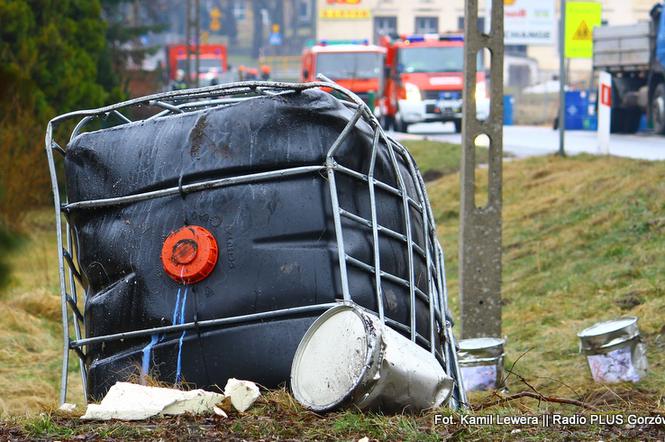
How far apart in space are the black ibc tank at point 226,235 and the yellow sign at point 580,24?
26.8 metres

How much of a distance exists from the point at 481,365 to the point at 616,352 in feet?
2.74

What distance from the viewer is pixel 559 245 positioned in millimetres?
13453

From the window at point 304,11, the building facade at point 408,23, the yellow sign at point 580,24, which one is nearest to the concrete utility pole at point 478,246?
the yellow sign at point 580,24

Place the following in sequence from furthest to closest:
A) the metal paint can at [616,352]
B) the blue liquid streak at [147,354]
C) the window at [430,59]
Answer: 1. the window at [430,59]
2. the metal paint can at [616,352]
3. the blue liquid streak at [147,354]

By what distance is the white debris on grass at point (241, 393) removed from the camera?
4.74m

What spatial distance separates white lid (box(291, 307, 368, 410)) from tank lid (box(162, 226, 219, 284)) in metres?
0.59

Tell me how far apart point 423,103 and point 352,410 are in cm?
3261

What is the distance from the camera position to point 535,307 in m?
11.0

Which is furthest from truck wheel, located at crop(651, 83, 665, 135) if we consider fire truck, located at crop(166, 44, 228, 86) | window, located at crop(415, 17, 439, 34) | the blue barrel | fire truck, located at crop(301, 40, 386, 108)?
window, located at crop(415, 17, 439, 34)

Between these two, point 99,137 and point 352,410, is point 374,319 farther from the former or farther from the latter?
point 99,137

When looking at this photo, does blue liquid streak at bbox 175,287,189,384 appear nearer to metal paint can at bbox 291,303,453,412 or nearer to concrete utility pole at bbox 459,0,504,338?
metal paint can at bbox 291,303,453,412

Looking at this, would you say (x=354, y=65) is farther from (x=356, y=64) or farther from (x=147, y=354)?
(x=147, y=354)

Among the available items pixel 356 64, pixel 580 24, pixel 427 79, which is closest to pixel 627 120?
pixel 580 24

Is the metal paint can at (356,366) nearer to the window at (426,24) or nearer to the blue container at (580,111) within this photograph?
the blue container at (580,111)
